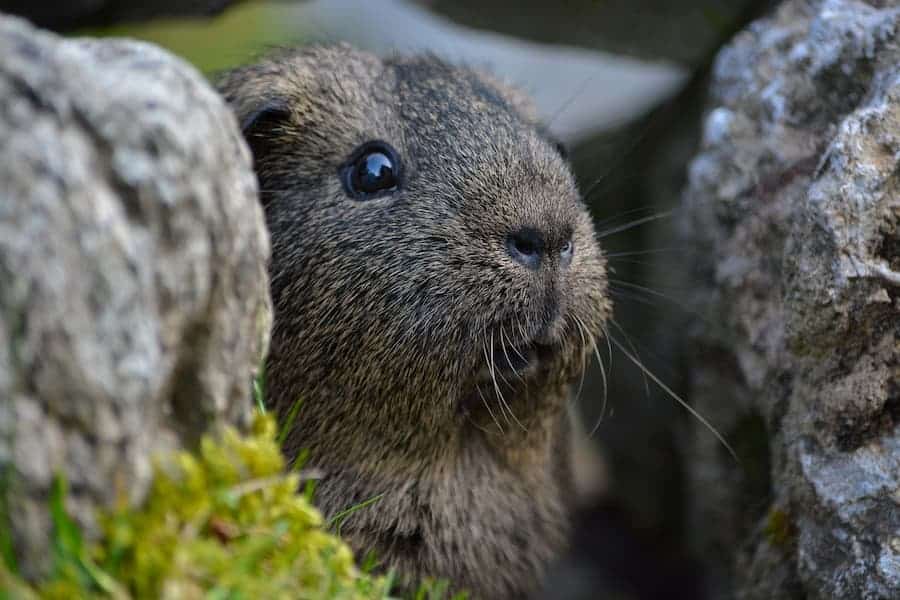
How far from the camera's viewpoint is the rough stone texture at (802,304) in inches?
150

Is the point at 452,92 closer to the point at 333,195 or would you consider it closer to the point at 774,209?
the point at 333,195

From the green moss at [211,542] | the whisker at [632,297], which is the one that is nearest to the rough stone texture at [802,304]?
the whisker at [632,297]

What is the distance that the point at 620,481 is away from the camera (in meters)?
7.78

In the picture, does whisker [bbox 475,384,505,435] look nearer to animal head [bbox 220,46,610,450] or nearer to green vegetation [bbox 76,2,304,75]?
animal head [bbox 220,46,610,450]

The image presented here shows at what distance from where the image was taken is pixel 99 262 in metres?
2.39

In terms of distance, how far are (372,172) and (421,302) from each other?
70 centimetres

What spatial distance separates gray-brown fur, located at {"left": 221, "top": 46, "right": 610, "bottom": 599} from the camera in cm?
396

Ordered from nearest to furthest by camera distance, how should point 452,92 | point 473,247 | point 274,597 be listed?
point 274,597 < point 473,247 < point 452,92

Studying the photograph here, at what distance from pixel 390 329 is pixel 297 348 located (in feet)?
1.62

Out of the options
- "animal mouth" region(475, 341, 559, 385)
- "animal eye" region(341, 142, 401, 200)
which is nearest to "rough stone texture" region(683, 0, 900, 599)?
"animal mouth" region(475, 341, 559, 385)

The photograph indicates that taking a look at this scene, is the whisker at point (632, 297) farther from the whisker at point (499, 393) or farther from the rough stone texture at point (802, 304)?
the whisker at point (499, 393)

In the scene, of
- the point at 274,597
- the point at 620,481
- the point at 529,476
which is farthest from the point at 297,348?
the point at 620,481

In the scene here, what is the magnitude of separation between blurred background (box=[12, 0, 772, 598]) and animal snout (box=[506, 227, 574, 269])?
2263 millimetres

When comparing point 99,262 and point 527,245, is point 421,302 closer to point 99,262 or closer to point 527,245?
point 527,245
